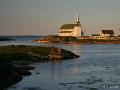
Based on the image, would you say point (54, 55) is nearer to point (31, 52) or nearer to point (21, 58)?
point (31, 52)

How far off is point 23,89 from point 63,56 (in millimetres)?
39647

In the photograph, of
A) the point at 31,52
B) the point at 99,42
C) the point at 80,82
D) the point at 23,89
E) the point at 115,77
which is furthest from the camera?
the point at 99,42

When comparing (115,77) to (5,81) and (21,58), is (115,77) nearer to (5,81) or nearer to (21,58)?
(5,81)

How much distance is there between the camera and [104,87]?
3469 cm

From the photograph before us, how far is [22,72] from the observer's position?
4394 centimetres

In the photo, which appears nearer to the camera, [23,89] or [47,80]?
[23,89]

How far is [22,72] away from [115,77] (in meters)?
10.9

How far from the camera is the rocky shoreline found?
36.5 meters

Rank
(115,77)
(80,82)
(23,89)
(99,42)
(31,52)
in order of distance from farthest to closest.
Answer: (99,42) → (31,52) → (115,77) → (80,82) → (23,89)

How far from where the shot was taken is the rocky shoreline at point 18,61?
36.5m

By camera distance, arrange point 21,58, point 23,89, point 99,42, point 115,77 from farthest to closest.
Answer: point 99,42
point 21,58
point 115,77
point 23,89

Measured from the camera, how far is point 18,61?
5728cm

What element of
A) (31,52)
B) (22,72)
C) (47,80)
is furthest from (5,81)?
(31,52)

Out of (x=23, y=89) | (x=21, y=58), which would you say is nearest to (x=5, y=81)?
(x=23, y=89)
